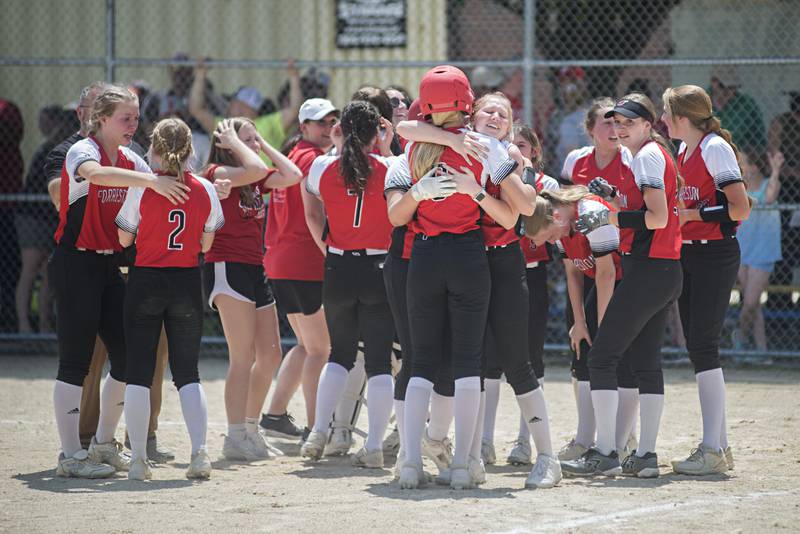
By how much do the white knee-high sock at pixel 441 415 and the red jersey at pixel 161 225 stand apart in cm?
147

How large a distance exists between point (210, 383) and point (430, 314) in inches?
174

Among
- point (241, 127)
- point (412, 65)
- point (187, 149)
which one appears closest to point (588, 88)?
point (412, 65)

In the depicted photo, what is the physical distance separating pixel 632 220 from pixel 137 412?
2.66 m

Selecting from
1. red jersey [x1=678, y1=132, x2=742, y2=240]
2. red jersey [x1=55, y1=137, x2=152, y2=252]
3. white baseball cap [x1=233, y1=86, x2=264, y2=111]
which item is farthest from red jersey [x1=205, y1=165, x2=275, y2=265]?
white baseball cap [x1=233, y1=86, x2=264, y2=111]

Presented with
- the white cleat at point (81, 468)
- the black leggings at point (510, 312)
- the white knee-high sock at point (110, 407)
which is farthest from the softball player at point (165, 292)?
the black leggings at point (510, 312)

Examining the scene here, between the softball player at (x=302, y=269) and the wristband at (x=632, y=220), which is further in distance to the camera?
the softball player at (x=302, y=269)

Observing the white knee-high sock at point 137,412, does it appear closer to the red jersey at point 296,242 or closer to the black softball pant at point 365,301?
the black softball pant at point 365,301

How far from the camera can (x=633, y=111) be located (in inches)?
228

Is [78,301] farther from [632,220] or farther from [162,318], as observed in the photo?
[632,220]

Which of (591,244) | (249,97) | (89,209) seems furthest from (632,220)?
(249,97)

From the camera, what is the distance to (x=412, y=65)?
33.5 feet

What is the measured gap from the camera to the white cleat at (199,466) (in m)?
5.92

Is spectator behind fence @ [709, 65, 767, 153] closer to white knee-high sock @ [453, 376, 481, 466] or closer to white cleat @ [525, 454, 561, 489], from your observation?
white cleat @ [525, 454, 561, 489]

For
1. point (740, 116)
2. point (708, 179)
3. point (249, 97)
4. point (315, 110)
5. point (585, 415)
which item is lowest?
point (585, 415)
